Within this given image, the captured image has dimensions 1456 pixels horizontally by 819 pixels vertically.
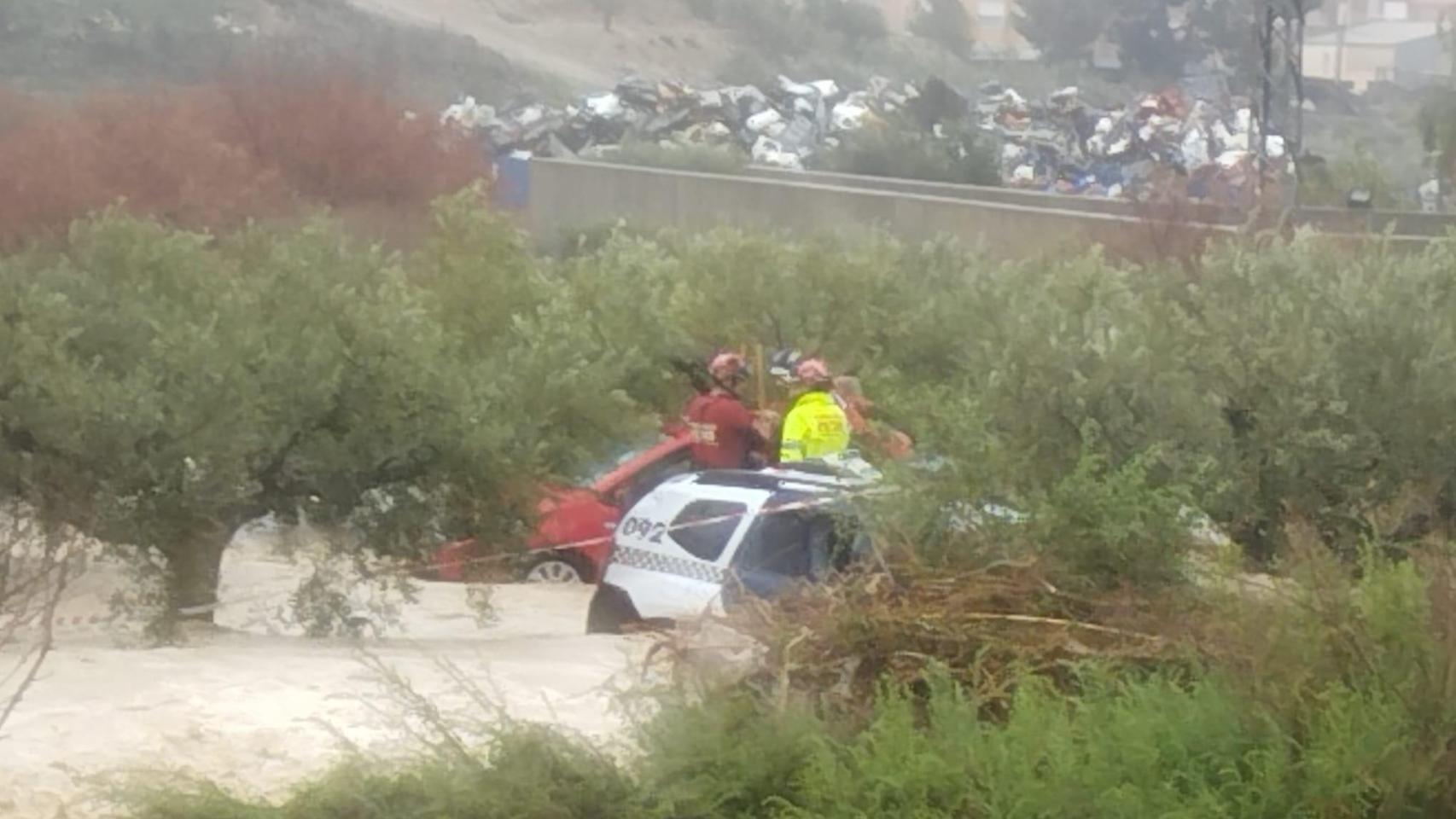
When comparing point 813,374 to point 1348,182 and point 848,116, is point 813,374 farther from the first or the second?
point 848,116

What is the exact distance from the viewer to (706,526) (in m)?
14.9

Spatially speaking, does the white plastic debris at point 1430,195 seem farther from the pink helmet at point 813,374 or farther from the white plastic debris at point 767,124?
the pink helmet at point 813,374

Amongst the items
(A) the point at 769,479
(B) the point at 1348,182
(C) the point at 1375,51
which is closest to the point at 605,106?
(B) the point at 1348,182

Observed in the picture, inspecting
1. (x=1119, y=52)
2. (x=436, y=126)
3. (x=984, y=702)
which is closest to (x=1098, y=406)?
(x=984, y=702)

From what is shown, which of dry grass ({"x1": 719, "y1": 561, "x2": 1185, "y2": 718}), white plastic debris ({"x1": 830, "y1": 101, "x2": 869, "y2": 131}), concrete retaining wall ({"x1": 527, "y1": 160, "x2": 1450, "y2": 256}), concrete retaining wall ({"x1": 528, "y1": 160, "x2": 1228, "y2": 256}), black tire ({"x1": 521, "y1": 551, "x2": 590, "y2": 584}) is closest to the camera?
dry grass ({"x1": 719, "y1": 561, "x2": 1185, "y2": 718})

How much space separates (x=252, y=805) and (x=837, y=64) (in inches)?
3419

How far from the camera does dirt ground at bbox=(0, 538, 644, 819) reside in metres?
11.1

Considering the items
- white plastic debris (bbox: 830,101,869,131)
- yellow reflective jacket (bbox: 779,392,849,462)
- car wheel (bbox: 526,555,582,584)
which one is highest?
white plastic debris (bbox: 830,101,869,131)

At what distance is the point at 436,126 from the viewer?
53.5m

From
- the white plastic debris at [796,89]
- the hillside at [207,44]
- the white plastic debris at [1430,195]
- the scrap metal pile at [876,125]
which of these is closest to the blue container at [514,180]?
the scrap metal pile at [876,125]

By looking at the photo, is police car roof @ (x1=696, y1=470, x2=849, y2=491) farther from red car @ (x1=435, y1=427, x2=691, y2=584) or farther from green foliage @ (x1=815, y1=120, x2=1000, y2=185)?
green foliage @ (x1=815, y1=120, x2=1000, y2=185)

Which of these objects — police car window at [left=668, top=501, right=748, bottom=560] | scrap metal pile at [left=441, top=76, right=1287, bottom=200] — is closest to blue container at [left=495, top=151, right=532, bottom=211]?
scrap metal pile at [left=441, top=76, right=1287, bottom=200]

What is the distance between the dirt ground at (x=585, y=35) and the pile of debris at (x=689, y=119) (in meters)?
7.05

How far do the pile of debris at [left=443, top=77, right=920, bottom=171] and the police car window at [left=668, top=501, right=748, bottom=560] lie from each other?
46.1 metres
